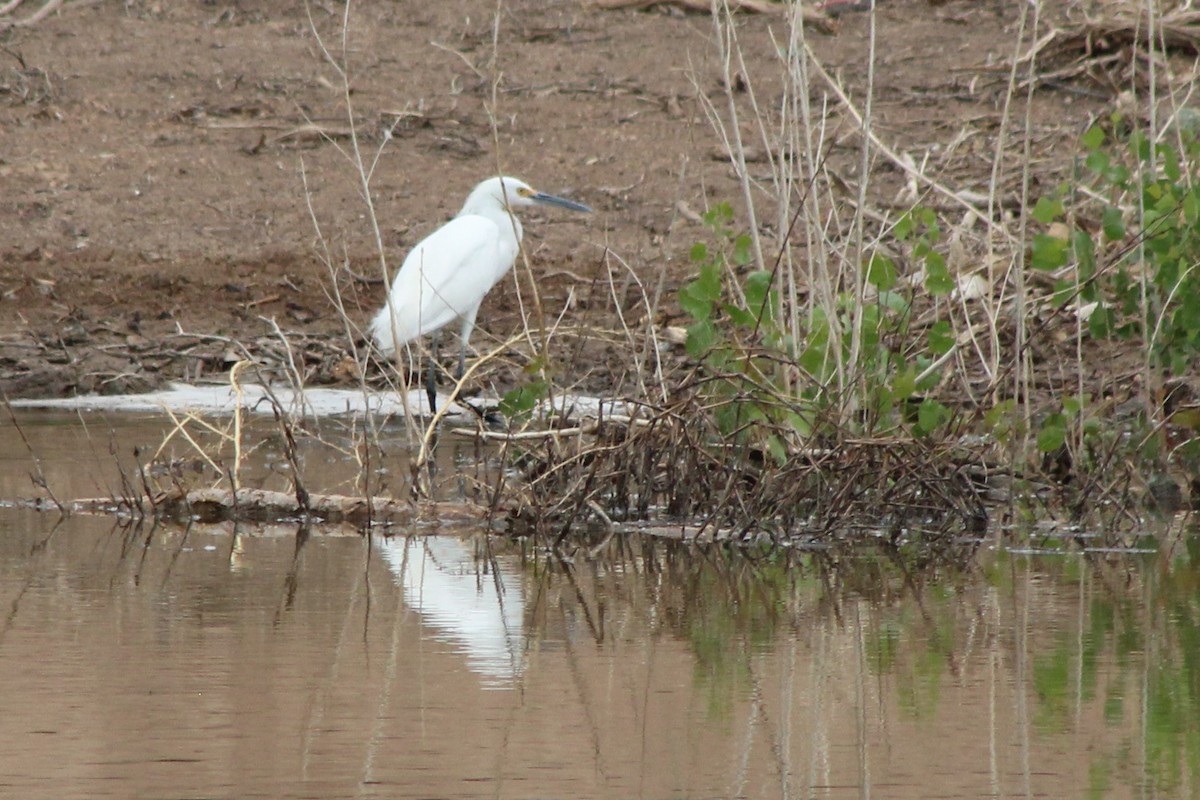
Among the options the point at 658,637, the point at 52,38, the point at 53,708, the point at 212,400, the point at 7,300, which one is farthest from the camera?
the point at 52,38

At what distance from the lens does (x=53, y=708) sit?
3.17 meters

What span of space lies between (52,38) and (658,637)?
11.3 meters

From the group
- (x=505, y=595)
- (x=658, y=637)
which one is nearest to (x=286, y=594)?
(x=505, y=595)

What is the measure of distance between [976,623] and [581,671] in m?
0.90

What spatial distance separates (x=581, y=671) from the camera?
350cm

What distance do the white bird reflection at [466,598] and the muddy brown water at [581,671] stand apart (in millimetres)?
12

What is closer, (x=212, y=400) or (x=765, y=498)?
(x=765, y=498)

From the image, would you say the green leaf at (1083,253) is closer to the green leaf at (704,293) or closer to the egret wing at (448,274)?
the green leaf at (704,293)

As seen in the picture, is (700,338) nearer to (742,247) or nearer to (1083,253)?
(742,247)

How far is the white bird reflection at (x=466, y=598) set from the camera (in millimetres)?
3613

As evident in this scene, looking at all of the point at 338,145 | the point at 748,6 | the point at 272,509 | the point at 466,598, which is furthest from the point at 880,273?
the point at 748,6

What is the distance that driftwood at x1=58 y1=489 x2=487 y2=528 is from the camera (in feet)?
17.6

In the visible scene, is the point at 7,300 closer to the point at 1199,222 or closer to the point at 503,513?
the point at 503,513

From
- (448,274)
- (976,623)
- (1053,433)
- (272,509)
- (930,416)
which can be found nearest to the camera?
(976,623)
